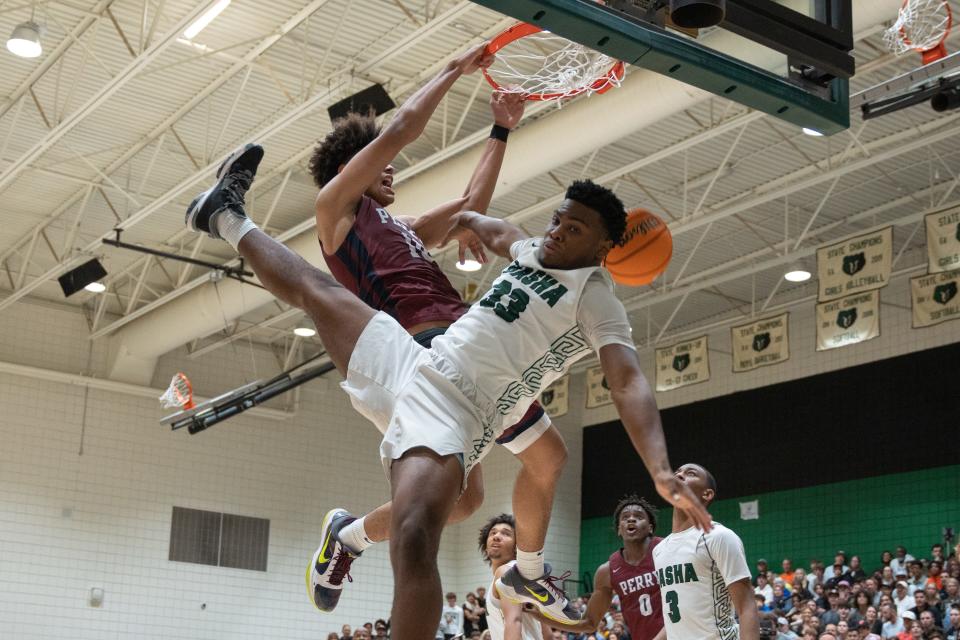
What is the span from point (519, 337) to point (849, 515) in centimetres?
1947

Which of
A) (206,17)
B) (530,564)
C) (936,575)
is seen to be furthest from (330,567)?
(936,575)

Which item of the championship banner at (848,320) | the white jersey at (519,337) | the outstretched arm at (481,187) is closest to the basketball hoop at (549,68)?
the outstretched arm at (481,187)

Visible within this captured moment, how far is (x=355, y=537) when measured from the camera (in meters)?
5.95

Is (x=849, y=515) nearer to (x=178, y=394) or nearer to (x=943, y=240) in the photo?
(x=943, y=240)

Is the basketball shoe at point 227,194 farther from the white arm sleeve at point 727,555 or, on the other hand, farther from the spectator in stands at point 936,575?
the spectator in stands at point 936,575

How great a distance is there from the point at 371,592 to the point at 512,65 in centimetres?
2046

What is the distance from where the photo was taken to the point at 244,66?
17.0 meters

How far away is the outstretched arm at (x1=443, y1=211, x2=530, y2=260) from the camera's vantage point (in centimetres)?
534

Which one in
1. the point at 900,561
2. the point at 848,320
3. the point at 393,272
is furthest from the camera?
the point at 900,561

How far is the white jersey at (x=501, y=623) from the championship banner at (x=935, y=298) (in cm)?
1308

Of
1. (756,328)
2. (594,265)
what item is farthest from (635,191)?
(594,265)

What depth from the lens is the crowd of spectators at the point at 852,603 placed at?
16.3 m

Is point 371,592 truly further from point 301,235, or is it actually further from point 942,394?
point 942,394

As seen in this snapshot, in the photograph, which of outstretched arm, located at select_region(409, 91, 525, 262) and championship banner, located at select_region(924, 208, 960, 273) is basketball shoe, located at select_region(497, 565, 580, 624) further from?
championship banner, located at select_region(924, 208, 960, 273)
